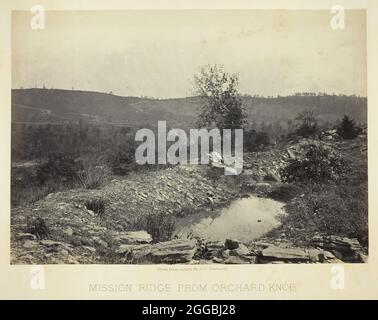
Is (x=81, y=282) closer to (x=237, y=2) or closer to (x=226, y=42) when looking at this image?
(x=226, y=42)

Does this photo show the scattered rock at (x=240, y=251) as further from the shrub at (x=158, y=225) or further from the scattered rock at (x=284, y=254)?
the shrub at (x=158, y=225)

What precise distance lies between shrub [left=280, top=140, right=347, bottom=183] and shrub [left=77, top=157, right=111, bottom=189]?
1688 millimetres

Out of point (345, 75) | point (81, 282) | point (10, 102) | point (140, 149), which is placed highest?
point (345, 75)

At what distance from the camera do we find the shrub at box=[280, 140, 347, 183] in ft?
14.2

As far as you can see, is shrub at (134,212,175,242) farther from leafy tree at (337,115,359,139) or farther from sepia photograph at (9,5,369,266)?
leafy tree at (337,115,359,139)

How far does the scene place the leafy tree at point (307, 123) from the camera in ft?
14.2

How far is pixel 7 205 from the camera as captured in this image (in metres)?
4.26

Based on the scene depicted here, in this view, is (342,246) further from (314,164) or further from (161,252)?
(161,252)

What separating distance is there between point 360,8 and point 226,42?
1.30m

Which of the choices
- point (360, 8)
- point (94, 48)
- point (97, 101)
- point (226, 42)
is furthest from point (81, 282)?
point (360, 8)

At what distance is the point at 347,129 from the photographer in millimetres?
4309

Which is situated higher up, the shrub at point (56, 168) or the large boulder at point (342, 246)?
the shrub at point (56, 168)

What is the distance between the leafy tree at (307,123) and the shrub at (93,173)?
73.4 inches

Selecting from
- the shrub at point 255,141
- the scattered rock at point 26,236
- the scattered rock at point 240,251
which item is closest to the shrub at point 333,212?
the scattered rock at point 240,251
